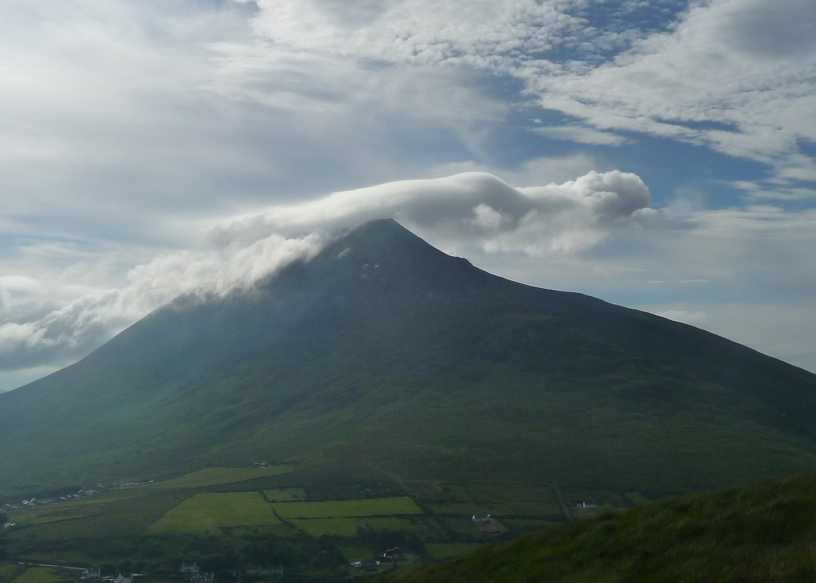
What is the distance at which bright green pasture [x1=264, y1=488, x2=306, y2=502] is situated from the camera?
513ft

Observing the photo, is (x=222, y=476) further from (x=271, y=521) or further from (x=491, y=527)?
(x=491, y=527)

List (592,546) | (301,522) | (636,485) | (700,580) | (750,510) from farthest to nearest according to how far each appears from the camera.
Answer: (636,485)
(301,522)
(592,546)
(750,510)
(700,580)

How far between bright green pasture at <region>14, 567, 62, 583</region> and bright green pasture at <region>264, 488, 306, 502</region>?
5016 centimetres

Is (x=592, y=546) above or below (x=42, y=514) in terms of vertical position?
above

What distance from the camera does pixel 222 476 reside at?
188 meters

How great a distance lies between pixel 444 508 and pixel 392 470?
3268 cm

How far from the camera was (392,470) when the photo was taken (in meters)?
174

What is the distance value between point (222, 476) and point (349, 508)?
186 ft

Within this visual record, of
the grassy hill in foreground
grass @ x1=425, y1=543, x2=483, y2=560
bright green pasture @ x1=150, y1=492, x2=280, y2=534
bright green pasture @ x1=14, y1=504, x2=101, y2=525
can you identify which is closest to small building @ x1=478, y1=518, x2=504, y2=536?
grass @ x1=425, y1=543, x2=483, y2=560

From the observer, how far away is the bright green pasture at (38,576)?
108m

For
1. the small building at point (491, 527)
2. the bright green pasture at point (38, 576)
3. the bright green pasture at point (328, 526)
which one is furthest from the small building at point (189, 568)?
the small building at point (491, 527)

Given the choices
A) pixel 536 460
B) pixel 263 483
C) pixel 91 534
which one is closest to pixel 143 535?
pixel 91 534

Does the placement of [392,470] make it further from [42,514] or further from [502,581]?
[502,581]

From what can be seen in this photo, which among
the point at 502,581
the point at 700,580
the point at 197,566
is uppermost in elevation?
the point at 700,580
